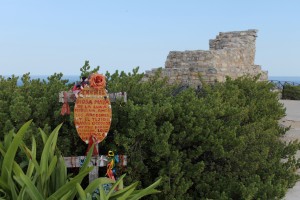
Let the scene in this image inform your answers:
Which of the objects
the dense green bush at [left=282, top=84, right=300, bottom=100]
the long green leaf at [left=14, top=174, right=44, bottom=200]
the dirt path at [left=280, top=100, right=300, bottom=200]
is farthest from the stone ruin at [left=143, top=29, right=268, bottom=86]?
the long green leaf at [left=14, top=174, right=44, bottom=200]

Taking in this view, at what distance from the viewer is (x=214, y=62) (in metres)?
10.8

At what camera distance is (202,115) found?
4.40m

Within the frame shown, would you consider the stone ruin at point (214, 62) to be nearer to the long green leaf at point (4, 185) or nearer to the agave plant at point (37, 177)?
the agave plant at point (37, 177)

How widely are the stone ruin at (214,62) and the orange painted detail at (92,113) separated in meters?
5.54

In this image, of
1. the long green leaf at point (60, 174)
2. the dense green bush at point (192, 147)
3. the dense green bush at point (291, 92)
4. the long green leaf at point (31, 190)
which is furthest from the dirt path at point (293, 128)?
the dense green bush at point (291, 92)

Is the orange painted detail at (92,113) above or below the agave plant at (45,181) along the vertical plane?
above

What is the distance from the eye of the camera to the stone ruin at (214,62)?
10759mm

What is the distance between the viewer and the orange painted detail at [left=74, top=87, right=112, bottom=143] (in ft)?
11.2

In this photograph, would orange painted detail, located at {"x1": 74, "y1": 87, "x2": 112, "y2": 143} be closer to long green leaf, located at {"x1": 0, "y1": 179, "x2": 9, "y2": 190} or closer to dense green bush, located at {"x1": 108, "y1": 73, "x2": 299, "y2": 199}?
dense green bush, located at {"x1": 108, "y1": 73, "x2": 299, "y2": 199}

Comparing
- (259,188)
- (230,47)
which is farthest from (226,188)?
(230,47)

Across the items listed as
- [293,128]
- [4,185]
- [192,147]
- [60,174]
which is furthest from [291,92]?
[4,185]

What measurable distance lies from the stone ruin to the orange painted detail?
5543 millimetres

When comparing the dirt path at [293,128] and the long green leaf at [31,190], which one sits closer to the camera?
the long green leaf at [31,190]

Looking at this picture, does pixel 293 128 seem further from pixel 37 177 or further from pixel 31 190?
pixel 31 190
